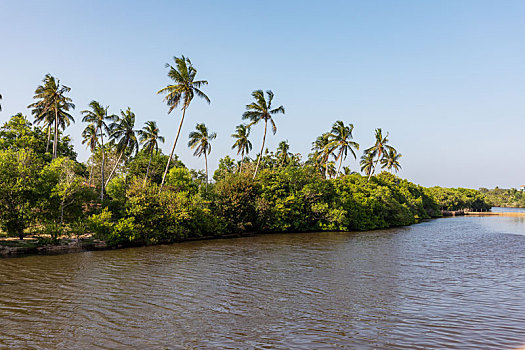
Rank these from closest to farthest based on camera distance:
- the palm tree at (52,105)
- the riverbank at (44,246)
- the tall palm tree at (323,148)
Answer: the riverbank at (44,246) → the palm tree at (52,105) → the tall palm tree at (323,148)

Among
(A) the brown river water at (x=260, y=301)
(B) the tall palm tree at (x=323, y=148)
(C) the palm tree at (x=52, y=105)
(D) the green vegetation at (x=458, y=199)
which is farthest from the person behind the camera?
(D) the green vegetation at (x=458, y=199)

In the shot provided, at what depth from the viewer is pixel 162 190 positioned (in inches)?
1591

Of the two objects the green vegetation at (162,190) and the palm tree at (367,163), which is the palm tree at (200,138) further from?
the palm tree at (367,163)

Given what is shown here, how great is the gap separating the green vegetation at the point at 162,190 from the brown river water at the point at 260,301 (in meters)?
4.28

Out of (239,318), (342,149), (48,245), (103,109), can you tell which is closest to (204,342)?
(239,318)

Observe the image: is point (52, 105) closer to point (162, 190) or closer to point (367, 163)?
point (162, 190)

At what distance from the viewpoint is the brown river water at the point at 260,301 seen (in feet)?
36.3

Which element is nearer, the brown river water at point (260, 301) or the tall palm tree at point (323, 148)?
the brown river water at point (260, 301)

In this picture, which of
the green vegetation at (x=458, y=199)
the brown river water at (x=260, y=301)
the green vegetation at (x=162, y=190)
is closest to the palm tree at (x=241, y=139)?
the green vegetation at (x=162, y=190)

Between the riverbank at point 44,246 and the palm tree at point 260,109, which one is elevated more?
the palm tree at point 260,109

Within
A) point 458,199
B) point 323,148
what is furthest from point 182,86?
point 458,199

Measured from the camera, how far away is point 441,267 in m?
23.9

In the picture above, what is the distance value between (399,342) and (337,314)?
10.7 ft

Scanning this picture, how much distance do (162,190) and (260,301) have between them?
91.0 feet
